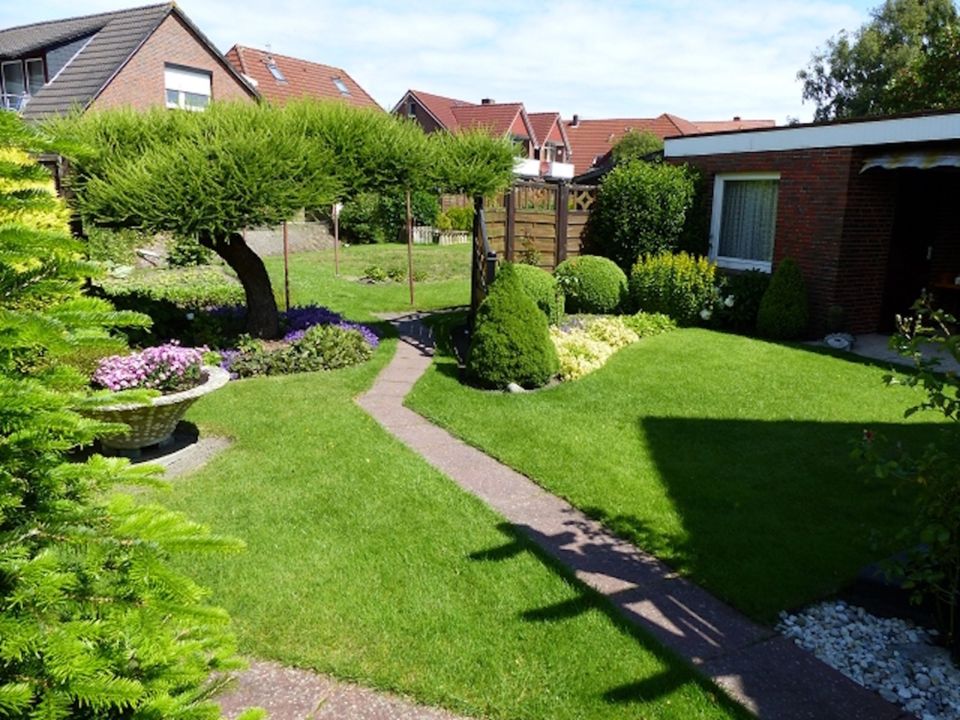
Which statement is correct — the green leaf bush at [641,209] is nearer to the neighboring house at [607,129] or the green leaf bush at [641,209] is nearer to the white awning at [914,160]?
the white awning at [914,160]

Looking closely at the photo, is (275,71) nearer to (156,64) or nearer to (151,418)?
(156,64)

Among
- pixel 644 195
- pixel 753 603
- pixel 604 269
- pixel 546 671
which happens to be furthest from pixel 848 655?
pixel 644 195

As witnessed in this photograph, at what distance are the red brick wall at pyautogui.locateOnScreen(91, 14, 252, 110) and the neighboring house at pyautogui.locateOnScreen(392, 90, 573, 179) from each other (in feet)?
65.6

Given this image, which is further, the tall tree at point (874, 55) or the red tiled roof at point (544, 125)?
the red tiled roof at point (544, 125)

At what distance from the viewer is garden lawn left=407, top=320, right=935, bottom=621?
184 inches

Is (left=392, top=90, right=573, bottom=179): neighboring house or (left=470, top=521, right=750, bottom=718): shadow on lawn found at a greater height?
(left=392, top=90, right=573, bottom=179): neighboring house

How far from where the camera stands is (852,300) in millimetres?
11430

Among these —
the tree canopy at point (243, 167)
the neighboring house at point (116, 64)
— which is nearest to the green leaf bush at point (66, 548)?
the tree canopy at point (243, 167)

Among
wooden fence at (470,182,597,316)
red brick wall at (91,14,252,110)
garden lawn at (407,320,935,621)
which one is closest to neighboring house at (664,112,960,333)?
garden lawn at (407,320,935,621)

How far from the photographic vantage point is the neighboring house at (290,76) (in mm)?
33219

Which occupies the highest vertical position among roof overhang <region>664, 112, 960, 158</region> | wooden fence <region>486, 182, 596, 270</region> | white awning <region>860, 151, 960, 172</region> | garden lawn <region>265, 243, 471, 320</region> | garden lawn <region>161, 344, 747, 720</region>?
roof overhang <region>664, 112, 960, 158</region>

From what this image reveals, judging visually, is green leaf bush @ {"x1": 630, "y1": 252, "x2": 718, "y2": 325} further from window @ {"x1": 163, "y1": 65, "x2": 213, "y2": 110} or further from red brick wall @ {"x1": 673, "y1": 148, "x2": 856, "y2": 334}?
window @ {"x1": 163, "y1": 65, "x2": 213, "y2": 110}

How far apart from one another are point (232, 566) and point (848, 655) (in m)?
3.55

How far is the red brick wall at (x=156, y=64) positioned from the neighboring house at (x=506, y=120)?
19995 millimetres
